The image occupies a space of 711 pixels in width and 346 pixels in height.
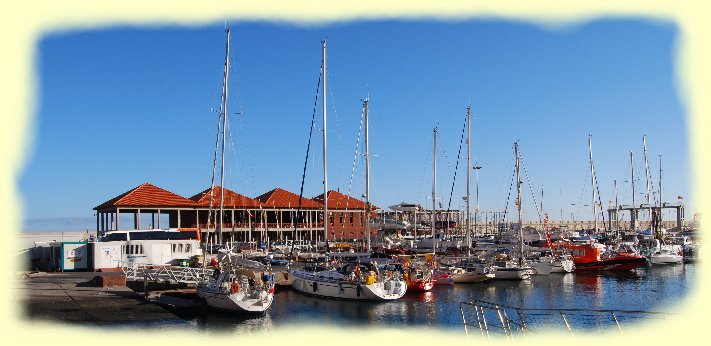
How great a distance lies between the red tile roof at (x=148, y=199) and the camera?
65.4m

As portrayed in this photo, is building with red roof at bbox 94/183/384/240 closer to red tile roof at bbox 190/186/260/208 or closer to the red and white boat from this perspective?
red tile roof at bbox 190/186/260/208

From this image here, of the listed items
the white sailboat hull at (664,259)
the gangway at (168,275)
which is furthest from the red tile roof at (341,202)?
the gangway at (168,275)

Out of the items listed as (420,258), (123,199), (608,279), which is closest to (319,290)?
(420,258)

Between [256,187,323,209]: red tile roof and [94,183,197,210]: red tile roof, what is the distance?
10573mm

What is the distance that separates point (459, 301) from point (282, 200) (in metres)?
45.5

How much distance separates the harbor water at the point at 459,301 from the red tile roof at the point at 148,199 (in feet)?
94.6

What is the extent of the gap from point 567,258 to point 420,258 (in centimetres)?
1421

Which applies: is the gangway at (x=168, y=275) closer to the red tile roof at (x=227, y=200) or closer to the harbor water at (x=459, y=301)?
the harbor water at (x=459, y=301)

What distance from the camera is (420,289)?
43094 millimetres

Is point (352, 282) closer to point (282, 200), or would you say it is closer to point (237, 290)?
point (237, 290)

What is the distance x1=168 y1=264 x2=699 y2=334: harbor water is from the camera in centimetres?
3080

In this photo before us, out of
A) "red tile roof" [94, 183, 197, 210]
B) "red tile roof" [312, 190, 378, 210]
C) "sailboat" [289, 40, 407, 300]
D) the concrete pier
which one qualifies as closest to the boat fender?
the concrete pier

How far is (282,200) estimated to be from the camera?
8262 centimetres

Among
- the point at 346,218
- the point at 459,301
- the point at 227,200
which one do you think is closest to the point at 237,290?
the point at 459,301
